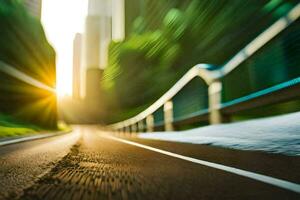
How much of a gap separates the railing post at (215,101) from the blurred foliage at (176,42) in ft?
5.78

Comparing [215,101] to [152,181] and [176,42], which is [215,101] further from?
[176,42]

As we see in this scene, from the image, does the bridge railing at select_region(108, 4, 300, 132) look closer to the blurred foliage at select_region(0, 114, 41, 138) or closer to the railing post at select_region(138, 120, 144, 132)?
the blurred foliage at select_region(0, 114, 41, 138)

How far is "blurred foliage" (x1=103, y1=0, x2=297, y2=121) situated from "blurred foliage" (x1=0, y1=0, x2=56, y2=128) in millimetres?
8122

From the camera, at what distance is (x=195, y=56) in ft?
80.7

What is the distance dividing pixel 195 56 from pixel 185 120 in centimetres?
1479

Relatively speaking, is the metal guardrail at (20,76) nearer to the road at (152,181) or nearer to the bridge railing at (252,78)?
the bridge railing at (252,78)

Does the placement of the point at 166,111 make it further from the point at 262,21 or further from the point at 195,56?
the point at 195,56

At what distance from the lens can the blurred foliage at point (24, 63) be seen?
35.2m

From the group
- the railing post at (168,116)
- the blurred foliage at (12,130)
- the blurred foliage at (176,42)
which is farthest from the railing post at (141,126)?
the railing post at (168,116)

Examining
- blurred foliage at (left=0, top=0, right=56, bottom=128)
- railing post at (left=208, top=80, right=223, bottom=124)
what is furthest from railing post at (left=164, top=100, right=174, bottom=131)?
blurred foliage at (left=0, top=0, right=56, bottom=128)

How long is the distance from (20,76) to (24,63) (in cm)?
332

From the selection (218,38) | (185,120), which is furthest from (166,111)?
(218,38)

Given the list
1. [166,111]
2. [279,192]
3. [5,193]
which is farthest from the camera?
[166,111]

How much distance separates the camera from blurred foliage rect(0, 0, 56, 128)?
35219 millimetres
